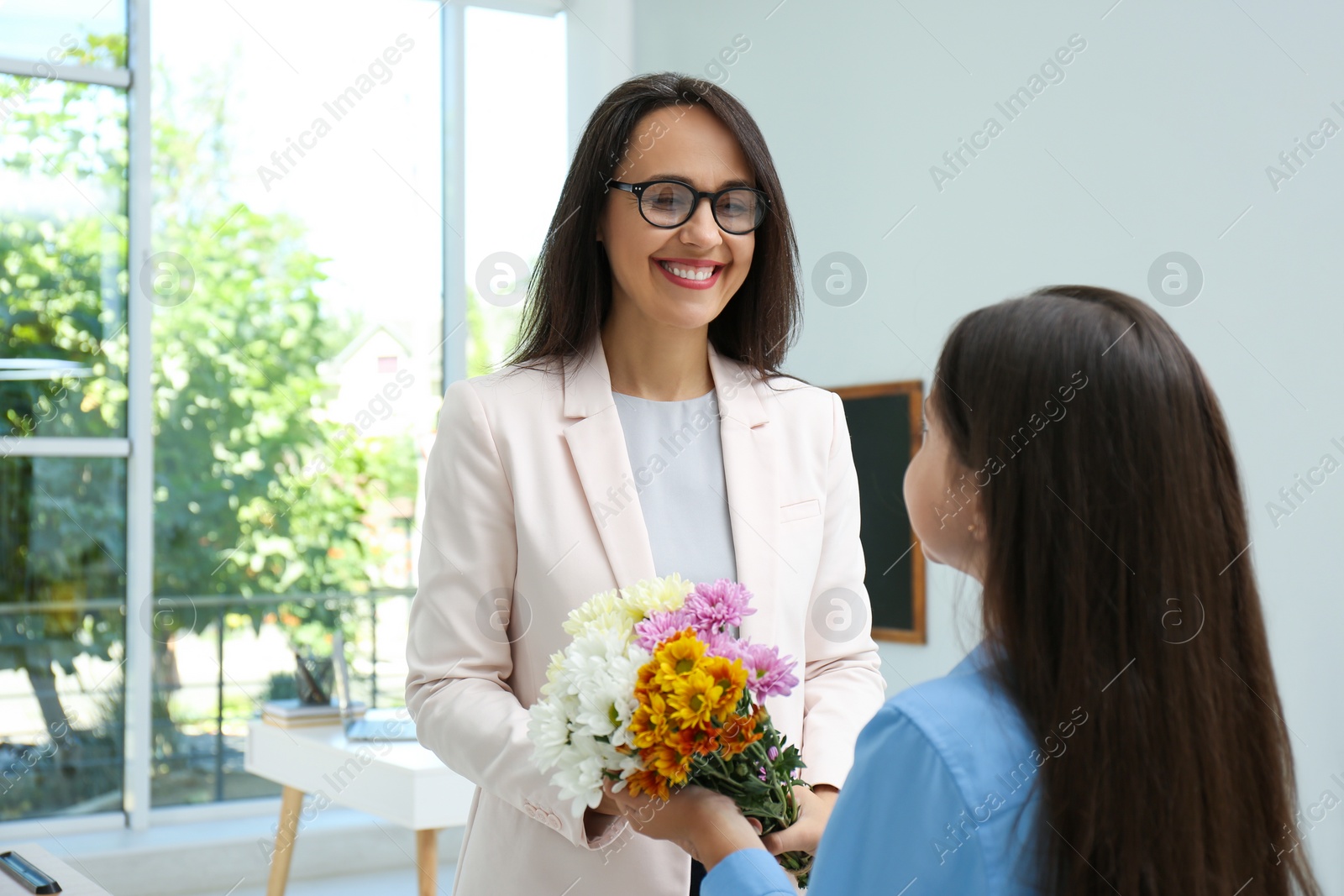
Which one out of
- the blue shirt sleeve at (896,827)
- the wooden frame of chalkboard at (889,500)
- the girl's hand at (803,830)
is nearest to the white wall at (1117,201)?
the wooden frame of chalkboard at (889,500)

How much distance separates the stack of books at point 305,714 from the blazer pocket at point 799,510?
2708 millimetres

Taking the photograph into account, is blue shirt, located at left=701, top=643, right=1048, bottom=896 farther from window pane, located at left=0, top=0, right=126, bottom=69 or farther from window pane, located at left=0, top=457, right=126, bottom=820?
window pane, located at left=0, top=0, right=126, bottom=69

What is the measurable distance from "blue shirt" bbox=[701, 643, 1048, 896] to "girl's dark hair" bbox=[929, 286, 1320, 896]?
0.06 feet

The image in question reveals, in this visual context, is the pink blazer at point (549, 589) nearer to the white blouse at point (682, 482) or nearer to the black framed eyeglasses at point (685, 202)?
the white blouse at point (682, 482)

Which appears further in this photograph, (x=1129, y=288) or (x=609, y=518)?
(x=1129, y=288)

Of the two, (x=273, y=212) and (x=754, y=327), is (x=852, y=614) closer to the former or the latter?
(x=754, y=327)

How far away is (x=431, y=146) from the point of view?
548cm

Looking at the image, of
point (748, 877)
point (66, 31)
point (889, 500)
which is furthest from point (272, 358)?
point (748, 877)

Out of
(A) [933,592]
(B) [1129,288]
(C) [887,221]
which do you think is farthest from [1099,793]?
(C) [887,221]

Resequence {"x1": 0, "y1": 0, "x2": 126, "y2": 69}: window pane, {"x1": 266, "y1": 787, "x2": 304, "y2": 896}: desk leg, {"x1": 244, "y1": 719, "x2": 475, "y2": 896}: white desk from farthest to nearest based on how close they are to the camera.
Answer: {"x1": 0, "y1": 0, "x2": 126, "y2": 69}: window pane < {"x1": 266, "y1": 787, "x2": 304, "y2": 896}: desk leg < {"x1": 244, "y1": 719, "x2": 475, "y2": 896}: white desk

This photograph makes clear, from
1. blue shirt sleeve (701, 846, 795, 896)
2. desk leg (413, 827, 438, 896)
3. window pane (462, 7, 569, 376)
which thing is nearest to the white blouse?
blue shirt sleeve (701, 846, 795, 896)

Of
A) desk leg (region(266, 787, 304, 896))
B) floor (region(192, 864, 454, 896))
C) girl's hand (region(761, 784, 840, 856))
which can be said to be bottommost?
floor (region(192, 864, 454, 896))

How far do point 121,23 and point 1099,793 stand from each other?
5.33m

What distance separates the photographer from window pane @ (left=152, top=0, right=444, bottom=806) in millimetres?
4941
